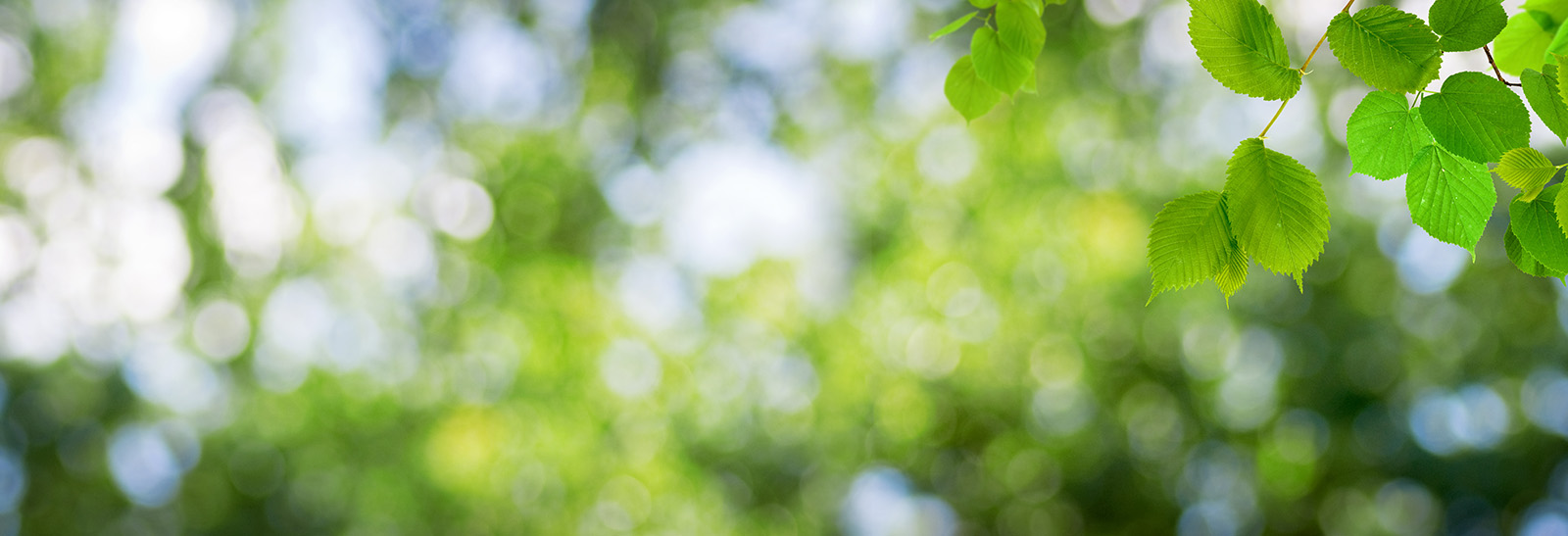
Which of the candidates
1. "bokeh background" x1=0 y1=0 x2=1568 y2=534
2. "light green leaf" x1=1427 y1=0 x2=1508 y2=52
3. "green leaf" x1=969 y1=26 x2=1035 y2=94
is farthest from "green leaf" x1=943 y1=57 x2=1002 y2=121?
"bokeh background" x1=0 y1=0 x2=1568 y2=534

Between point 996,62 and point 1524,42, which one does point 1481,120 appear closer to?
point 1524,42

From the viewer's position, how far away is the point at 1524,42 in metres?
0.72

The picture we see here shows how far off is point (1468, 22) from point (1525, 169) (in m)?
0.11

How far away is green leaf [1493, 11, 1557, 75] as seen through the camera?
27.9 inches

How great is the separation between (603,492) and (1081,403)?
9.22 ft

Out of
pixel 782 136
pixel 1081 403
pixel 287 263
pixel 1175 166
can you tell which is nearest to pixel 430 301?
pixel 287 263

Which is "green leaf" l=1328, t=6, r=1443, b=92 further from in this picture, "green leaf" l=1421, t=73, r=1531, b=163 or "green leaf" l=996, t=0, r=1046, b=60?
"green leaf" l=996, t=0, r=1046, b=60

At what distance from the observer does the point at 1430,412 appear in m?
5.40

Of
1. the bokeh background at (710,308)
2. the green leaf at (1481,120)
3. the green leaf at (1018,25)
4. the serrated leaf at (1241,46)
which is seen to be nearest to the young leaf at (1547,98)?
the green leaf at (1481,120)

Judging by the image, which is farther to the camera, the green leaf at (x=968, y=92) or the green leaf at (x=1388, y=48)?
the green leaf at (x=968, y=92)

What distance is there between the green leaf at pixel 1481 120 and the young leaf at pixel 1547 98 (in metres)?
0.02

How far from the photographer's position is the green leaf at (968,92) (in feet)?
3.04

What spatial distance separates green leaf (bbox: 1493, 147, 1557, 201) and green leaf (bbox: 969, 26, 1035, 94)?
374 mm

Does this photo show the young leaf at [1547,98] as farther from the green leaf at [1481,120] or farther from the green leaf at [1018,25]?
the green leaf at [1018,25]
